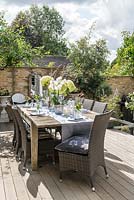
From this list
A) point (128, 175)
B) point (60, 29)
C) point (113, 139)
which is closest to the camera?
point (128, 175)

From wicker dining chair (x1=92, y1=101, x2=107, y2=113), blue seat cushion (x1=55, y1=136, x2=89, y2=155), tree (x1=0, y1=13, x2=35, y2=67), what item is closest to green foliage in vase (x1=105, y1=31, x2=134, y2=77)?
tree (x1=0, y1=13, x2=35, y2=67)

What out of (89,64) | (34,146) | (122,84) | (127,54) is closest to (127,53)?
(127,54)

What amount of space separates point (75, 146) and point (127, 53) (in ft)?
18.5

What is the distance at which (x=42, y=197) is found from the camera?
109 inches

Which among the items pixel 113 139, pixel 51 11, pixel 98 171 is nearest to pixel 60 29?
pixel 51 11

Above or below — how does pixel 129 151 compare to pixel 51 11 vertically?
below

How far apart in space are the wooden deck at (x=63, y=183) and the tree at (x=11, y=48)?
3.58m

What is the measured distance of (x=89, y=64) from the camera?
784cm

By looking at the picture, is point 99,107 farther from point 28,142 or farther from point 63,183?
point 63,183

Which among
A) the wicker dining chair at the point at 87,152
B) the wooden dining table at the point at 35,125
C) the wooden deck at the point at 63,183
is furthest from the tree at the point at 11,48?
the wicker dining chair at the point at 87,152

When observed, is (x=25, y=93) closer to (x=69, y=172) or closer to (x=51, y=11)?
(x=69, y=172)

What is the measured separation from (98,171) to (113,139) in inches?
70.0

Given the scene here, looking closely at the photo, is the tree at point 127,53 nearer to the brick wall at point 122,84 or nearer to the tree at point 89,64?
the brick wall at point 122,84

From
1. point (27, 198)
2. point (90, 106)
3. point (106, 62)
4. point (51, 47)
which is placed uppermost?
point (51, 47)
